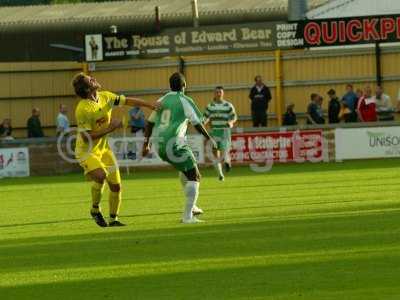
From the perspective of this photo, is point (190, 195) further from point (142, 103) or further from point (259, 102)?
point (259, 102)

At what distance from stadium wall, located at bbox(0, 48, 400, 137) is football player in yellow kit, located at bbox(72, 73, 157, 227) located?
861 inches

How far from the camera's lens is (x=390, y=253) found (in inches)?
566

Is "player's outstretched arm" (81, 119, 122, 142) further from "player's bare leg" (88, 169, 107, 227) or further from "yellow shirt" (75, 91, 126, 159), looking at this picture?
"player's bare leg" (88, 169, 107, 227)

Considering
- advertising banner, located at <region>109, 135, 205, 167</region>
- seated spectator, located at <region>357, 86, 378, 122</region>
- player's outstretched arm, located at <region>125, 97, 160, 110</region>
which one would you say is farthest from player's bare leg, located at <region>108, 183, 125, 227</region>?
seated spectator, located at <region>357, 86, 378, 122</region>

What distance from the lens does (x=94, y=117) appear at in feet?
64.5

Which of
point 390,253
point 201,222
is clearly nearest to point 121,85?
point 201,222

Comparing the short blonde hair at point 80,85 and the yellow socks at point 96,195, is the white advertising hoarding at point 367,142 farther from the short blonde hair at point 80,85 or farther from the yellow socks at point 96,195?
the short blonde hair at point 80,85

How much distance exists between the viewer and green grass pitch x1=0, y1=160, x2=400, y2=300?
489 inches

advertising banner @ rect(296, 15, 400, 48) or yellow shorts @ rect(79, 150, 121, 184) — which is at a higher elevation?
advertising banner @ rect(296, 15, 400, 48)

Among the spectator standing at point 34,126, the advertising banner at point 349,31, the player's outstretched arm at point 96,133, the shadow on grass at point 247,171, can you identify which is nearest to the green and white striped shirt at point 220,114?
the shadow on grass at point 247,171

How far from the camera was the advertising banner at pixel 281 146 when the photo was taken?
1499 inches

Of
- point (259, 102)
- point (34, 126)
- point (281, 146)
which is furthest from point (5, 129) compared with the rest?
point (281, 146)

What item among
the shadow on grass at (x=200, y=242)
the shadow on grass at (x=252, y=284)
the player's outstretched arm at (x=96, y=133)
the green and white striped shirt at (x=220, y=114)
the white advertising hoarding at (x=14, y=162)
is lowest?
the shadow on grass at (x=252, y=284)

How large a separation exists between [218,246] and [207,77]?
27.7 metres
